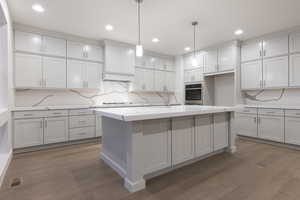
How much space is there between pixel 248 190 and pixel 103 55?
413cm

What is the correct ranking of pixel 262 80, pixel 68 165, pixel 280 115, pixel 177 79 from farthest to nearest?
pixel 177 79 < pixel 262 80 < pixel 280 115 < pixel 68 165

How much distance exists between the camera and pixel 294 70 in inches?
132

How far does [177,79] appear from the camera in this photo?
19.1 feet

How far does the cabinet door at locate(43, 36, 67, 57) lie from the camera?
136 inches

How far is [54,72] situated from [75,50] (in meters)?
0.75

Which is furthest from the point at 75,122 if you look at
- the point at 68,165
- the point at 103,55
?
the point at 103,55

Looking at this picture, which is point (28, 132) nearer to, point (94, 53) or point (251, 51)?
point (94, 53)

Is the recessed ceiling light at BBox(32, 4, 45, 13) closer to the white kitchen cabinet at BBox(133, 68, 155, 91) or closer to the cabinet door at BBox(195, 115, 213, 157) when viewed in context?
the white kitchen cabinet at BBox(133, 68, 155, 91)

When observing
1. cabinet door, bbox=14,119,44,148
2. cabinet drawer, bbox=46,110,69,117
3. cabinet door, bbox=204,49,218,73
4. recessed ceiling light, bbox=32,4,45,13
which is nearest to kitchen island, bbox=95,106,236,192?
cabinet drawer, bbox=46,110,69,117

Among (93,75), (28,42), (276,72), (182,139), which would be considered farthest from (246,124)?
(28,42)

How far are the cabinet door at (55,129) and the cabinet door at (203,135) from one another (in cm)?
284

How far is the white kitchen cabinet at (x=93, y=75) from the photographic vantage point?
397 centimetres

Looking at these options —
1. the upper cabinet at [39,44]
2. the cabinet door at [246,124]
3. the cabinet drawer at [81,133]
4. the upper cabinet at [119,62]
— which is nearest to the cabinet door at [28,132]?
the cabinet drawer at [81,133]

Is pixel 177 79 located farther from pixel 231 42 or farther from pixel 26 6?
pixel 26 6
